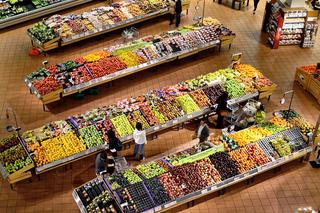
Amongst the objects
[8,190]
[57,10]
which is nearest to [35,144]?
[8,190]

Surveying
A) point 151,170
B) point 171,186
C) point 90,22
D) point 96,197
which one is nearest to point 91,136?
point 151,170

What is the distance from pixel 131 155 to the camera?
12820 millimetres

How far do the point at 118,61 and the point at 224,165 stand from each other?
224 inches

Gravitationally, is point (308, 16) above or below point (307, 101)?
above

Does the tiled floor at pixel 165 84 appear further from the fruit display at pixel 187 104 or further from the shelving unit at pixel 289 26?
the fruit display at pixel 187 104

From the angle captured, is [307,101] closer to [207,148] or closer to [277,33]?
[277,33]

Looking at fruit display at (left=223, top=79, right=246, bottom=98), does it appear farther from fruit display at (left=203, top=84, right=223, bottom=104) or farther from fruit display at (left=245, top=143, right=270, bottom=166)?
fruit display at (left=245, top=143, right=270, bottom=166)

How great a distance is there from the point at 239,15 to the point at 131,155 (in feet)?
32.2

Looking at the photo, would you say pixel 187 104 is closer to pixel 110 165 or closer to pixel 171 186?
pixel 110 165

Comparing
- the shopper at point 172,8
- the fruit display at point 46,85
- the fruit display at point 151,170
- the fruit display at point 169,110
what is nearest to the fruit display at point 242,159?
the fruit display at point 151,170

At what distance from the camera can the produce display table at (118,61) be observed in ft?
46.8

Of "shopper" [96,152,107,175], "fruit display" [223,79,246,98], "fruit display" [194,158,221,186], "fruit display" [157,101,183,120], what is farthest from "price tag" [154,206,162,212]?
"fruit display" [223,79,246,98]

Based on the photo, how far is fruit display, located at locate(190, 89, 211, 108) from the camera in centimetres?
1369

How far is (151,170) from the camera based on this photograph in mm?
11273
